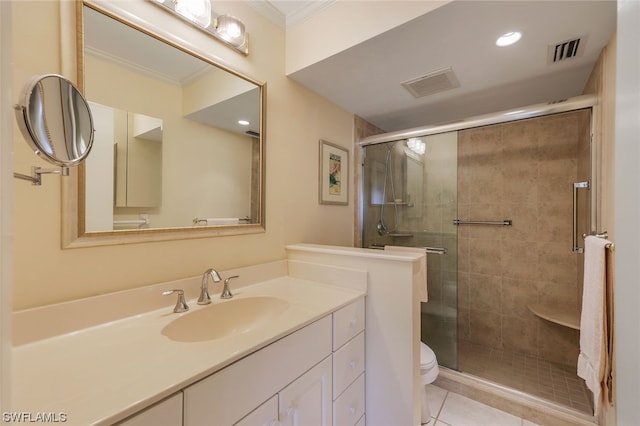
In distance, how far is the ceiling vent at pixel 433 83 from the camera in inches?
64.4

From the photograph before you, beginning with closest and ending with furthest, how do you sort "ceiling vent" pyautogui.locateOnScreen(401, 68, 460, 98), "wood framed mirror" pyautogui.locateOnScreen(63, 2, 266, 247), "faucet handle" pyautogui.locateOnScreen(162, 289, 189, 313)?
"wood framed mirror" pyautogui.locateOnScreen(63, 2, 266, 247) → "faucet handle" pyautogui.locateOnScreen(162, 289, 189, 313) → "ceiling vent" pyautogui.locateOnScreen(401, 68, 460, 98)

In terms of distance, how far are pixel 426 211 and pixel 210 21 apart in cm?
198

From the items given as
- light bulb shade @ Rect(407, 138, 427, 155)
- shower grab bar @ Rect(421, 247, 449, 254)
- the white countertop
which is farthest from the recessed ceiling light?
the white countertop

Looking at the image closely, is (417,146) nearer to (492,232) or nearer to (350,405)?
(492,232)

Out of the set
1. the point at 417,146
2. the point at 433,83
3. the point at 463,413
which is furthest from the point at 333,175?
the point at 463,413

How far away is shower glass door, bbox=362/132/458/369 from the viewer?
83.2 inches

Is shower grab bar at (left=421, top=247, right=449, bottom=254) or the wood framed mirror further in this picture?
shower grab bar at (left=421, top=247, right=449, bottom=254)

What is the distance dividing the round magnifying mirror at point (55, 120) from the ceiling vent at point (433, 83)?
173 cm

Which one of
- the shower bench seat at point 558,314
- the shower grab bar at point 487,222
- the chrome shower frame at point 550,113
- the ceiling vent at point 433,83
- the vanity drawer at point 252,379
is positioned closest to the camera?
the vanity drawer at point 252,379

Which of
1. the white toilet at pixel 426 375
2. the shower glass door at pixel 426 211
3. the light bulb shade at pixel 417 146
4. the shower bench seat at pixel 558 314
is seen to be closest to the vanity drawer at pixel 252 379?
the white toilet at pixel 426 375

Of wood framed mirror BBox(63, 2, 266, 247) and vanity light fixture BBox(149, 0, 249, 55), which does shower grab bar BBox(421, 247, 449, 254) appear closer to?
wood framed mirror BBox(63, 2, 266, 247)

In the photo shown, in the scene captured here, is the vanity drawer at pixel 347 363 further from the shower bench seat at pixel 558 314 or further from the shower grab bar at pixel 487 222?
the shower bench seat at pixel 558 314

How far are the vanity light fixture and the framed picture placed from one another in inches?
32.7

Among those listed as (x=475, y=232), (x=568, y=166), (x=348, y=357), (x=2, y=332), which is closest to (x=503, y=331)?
(x=475, y=232)
